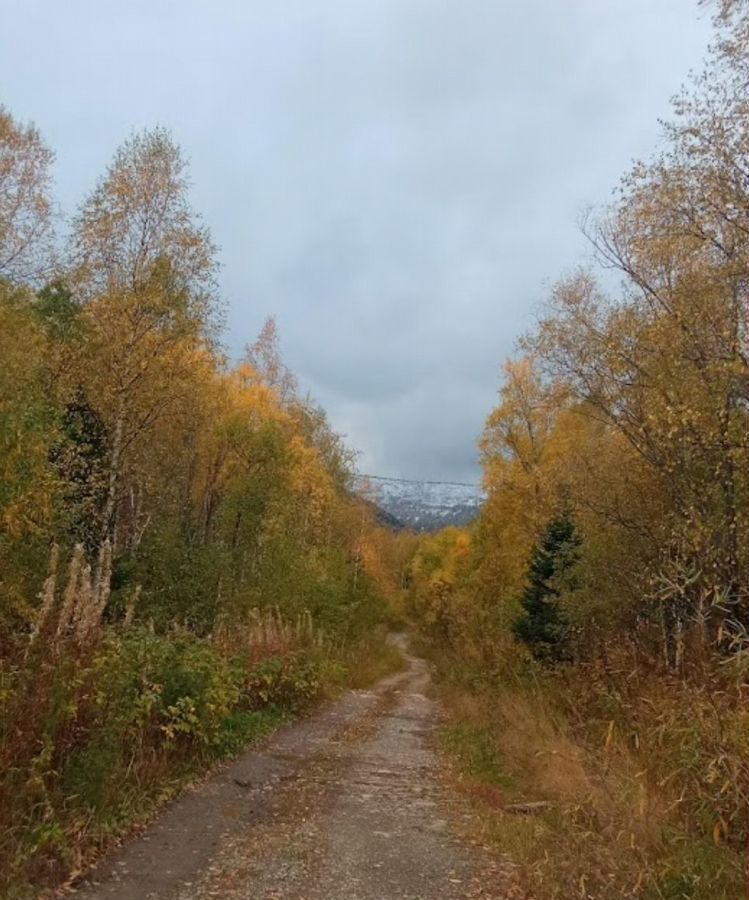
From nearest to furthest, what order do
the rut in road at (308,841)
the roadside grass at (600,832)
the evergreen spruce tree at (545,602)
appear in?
the roadside grass at (600,832)
the rut in road at (308,841)
the evergreen spruce tree at (545,602)

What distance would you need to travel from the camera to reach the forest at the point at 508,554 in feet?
19.1

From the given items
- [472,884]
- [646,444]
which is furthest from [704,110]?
[472,884]

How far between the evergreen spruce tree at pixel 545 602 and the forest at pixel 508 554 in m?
0.11

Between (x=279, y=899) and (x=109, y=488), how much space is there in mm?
11196

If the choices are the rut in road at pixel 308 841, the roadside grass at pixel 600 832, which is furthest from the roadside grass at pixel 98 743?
the roadside grass at pixel 600 832

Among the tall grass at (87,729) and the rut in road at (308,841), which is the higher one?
the tall grass at (87,729)

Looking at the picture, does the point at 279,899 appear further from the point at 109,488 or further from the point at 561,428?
the point at 561,428

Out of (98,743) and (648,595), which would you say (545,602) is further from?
(98,743)

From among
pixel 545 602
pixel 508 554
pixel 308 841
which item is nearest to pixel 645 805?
pixel 308 841

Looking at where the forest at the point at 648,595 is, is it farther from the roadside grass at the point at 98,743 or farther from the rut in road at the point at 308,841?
the roadside grass at the point at 98,743

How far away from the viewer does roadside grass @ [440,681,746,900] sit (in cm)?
508

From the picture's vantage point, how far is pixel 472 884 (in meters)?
6.22

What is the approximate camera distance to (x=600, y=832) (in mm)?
5961

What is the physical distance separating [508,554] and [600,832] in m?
23.6
